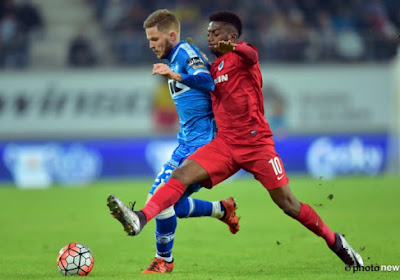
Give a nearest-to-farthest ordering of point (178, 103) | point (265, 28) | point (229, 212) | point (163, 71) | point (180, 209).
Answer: point (163, 71), point (178, 103), point (180, 209), point (229, 212), point (265, 28)

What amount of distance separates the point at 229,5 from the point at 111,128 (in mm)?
4774

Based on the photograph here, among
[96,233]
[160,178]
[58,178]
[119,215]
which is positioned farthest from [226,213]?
[58,178]

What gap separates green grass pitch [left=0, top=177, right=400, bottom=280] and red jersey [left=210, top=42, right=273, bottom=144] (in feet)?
3.21

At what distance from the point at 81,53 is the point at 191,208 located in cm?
1399

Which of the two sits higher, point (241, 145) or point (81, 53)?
point (241, 145)

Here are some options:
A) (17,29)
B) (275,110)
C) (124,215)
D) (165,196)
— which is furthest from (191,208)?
(17,29)

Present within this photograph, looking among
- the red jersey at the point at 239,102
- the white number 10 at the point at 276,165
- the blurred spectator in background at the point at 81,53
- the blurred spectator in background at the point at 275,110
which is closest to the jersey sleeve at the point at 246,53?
the red jersey at the point at 239,102

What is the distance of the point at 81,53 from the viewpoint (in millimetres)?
20484

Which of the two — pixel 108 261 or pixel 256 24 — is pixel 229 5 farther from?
pixel 108 261

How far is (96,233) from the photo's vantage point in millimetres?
10266

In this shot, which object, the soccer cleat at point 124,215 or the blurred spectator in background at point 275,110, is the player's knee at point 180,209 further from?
the blurred spectator in background at point 275,110

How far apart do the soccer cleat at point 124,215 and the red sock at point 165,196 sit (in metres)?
0.30

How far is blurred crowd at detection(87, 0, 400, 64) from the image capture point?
2006 centimetres

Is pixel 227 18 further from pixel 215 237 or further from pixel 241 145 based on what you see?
pixel 215 237
